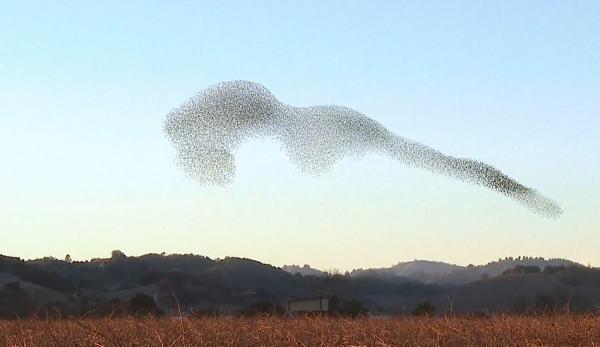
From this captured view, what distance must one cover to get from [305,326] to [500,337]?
530 centimetres

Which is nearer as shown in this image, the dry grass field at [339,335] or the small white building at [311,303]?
the dry grass field at [339,335]

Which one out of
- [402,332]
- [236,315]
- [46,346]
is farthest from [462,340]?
[236,315]

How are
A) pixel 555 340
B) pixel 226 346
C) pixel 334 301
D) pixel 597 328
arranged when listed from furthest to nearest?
pixel 334 301, pixel 597 328, pixel 555 340, pixel 226 346

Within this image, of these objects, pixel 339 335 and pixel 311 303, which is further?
pixel 311 303

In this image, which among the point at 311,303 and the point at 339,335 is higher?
the point at 311,303

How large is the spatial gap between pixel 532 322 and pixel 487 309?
2168mm

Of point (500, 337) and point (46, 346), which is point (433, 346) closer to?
point (500, 337)

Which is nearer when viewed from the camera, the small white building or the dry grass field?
the dry grass field

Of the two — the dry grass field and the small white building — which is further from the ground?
the small white building

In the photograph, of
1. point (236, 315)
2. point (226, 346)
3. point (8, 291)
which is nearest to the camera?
point (226, 346)

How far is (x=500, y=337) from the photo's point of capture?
1936cm

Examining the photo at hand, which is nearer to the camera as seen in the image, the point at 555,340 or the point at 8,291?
the point at 555,340

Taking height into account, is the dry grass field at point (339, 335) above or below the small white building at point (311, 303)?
below

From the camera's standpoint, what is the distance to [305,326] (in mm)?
22656
